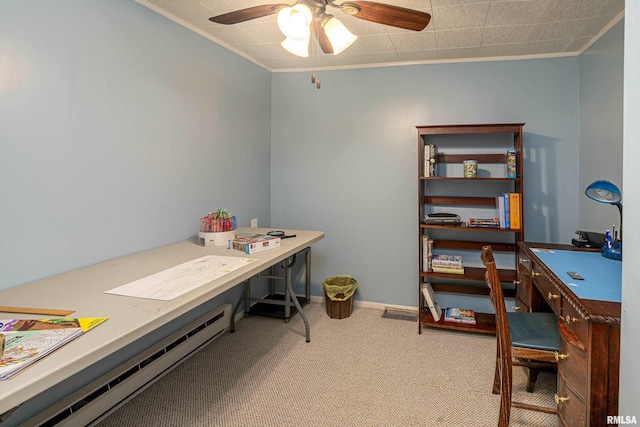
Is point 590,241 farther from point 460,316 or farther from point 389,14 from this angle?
point 389,14

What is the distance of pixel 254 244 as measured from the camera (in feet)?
6.99

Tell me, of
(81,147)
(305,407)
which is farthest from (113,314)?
(305,407)

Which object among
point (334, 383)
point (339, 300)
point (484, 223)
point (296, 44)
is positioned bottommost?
point (334, 383)

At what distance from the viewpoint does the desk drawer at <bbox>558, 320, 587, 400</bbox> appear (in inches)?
50.7

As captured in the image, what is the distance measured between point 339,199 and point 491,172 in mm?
1380

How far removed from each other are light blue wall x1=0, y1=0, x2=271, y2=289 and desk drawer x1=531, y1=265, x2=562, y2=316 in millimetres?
2229

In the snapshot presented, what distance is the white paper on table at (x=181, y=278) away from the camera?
137cm

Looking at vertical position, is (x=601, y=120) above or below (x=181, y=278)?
above

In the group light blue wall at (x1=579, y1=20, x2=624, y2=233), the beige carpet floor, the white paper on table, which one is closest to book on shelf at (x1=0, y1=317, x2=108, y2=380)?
the white paper on table

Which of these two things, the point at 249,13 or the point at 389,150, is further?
the point at 389,150

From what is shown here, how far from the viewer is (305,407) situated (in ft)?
6.42

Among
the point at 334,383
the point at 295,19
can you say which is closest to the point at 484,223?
the point at 334,383

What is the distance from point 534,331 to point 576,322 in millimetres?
482

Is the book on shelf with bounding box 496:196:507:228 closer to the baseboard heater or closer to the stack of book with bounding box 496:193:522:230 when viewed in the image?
the stack of book with bounding box 496:193:522:230
